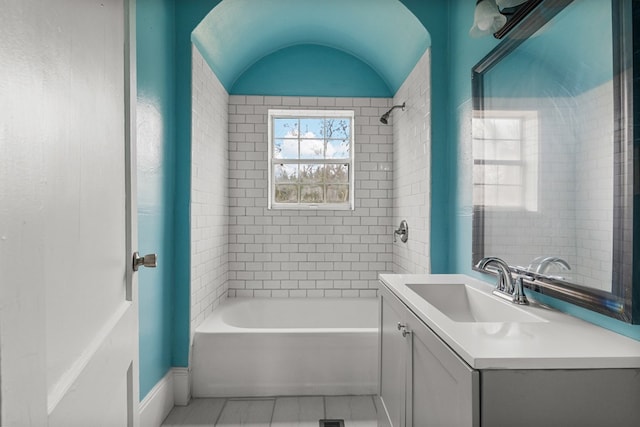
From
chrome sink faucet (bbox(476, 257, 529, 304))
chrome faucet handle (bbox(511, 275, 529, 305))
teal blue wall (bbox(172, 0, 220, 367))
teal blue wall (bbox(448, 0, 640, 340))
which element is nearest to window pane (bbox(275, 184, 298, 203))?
teal blue wall (bbox(172, 0, 220, 367))

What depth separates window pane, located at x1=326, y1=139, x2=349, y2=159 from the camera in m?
3.52

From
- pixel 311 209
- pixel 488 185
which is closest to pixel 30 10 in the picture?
pixel 488 185

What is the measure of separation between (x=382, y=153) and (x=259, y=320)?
188 centimetres

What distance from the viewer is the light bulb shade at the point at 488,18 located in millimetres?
1556

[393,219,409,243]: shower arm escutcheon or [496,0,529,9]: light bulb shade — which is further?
[393,219,409,243]: shower arm escutcheon

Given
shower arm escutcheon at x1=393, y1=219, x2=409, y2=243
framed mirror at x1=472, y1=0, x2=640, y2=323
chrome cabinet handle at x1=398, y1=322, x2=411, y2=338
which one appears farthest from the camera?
shower arm escutcheon at x1=393, y1=219, x2=409, y2=243

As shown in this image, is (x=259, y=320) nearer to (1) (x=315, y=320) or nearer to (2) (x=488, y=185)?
(1) (x=315, y=320)

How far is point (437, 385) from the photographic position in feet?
3.44

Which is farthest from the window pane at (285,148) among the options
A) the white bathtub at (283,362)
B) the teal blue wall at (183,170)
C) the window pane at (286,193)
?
the white bathtub at (283,362)

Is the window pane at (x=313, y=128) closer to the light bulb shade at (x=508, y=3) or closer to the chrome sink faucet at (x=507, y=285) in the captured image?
the light bulb shade at (x=508, y=3)

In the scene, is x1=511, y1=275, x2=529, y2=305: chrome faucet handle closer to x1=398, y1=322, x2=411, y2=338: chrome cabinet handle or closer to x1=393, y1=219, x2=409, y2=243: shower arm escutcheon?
x1=398, y1=322, x2=411, y2=338: chrome cabinet handle

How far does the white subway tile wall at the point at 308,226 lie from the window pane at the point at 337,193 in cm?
15

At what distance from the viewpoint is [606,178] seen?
1.06 metres

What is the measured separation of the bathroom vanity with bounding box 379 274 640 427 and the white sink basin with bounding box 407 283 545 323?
163 millimetres
